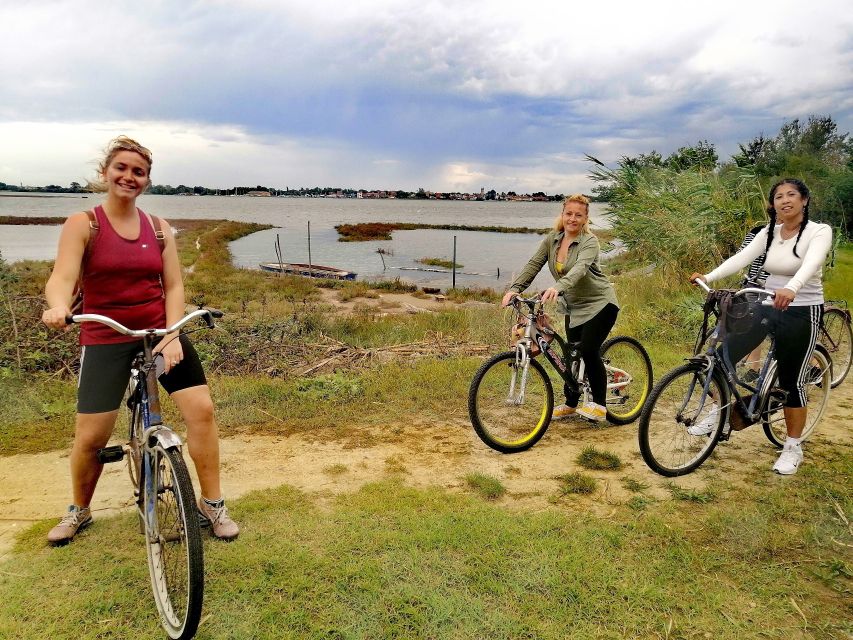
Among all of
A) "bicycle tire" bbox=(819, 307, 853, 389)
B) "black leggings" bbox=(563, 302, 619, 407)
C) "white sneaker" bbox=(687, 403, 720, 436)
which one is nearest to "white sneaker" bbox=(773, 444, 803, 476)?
"white sneaker" bbox=(687, 403, 720, 436)

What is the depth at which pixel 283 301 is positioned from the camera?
66.1ft

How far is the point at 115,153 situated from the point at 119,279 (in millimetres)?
662

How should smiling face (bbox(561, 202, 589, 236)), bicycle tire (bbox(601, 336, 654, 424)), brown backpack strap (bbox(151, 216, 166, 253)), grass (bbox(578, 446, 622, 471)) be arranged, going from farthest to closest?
bicycle tire (bbox(601, 336, 654, 424)) < smiling face (bbox(561, 202, 589, 236)) < grass (bbox(578, 446, 622, 471)) < brown backpack strap (bbox(151, 216, 166, 253))

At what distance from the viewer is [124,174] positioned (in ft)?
Answer: 9.57

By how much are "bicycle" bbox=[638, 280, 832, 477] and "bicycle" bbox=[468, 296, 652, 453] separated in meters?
0.95

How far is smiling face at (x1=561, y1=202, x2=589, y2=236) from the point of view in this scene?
15.6ft

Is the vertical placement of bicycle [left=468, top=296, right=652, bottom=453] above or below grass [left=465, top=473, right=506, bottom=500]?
above

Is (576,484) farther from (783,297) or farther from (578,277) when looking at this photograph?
(783,297)

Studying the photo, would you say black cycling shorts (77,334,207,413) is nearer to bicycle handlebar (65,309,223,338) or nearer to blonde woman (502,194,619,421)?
bicycle handlebar (65,309,223,338)

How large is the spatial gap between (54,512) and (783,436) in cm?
601

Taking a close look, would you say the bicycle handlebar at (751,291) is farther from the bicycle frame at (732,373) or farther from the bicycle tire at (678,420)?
Answer: the bicycle tire at (678,420)

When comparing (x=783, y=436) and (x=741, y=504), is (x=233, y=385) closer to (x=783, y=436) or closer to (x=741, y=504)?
(x=741, y=504)

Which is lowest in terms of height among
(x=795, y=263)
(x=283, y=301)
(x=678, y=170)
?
(x=283, y=301)

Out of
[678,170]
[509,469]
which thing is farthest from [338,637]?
[678,170]
